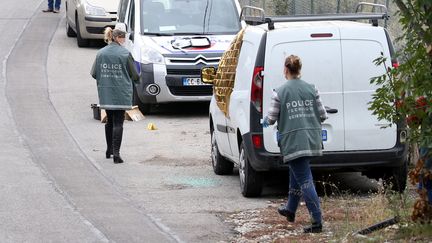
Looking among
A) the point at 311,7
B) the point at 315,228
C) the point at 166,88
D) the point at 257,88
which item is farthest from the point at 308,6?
the point at 315,228

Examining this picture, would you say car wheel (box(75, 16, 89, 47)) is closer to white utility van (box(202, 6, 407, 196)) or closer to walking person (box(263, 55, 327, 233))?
white utility van (box(202, 6, 407, 196))

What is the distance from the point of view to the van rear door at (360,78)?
11875mm

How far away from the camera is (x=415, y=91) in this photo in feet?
29.0

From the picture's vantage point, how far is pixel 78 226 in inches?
428

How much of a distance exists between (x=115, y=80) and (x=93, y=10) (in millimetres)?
13140

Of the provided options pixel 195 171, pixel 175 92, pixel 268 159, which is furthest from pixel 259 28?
pixel 175 92

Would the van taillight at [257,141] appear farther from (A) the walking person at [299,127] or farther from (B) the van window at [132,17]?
(B) the van window at [132,17]

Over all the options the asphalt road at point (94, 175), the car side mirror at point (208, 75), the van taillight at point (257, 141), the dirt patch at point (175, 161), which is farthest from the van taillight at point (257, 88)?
the dirt patch at point (175, 161)

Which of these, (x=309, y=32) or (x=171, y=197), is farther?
(x=171, y=197)

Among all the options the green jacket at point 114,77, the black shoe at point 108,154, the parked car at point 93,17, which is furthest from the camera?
the parked car at point 93,17

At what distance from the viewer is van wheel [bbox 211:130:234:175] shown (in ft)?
46.4

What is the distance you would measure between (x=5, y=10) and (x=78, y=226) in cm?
2658

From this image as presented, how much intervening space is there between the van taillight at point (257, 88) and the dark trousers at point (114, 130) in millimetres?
3764

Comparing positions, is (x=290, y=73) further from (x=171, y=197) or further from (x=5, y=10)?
(x=5, y=10)
